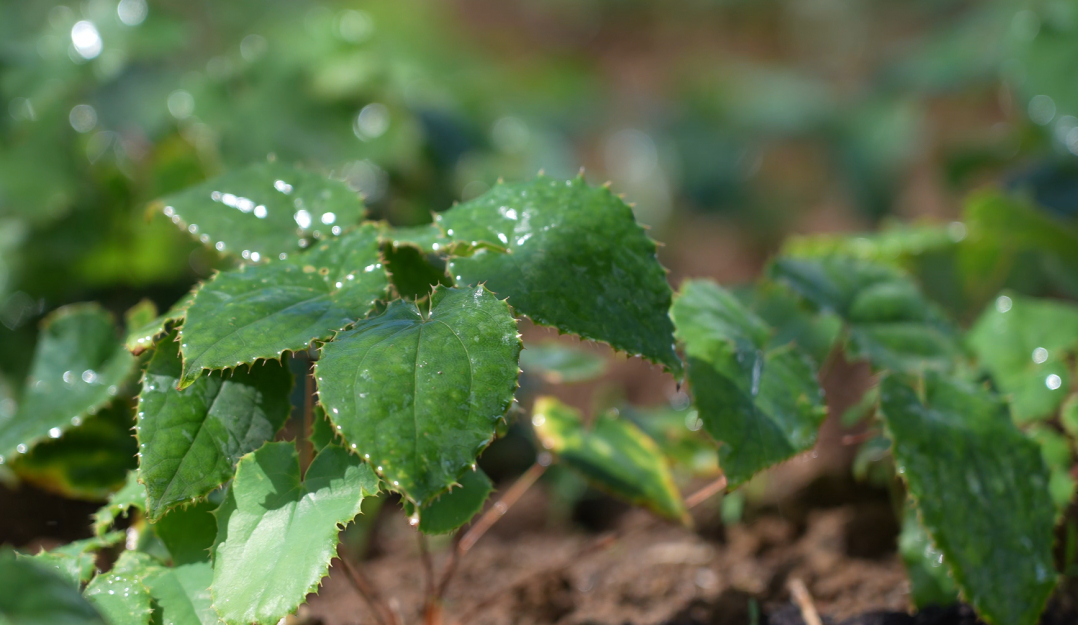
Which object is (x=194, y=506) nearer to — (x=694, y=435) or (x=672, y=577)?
Answer: (x=672, y=577)

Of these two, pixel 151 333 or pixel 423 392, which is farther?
pixel 151 333

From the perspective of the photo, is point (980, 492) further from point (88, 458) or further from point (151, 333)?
point (88, 458)

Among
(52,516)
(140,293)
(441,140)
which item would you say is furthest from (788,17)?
(52,516)

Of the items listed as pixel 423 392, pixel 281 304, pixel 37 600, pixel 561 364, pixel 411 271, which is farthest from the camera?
pixel 561 364

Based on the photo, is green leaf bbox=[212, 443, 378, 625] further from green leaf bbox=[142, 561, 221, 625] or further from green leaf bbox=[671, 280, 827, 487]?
green leaf bbox=[671, 280, 827, 487]

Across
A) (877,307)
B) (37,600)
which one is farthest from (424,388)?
(877,307)
